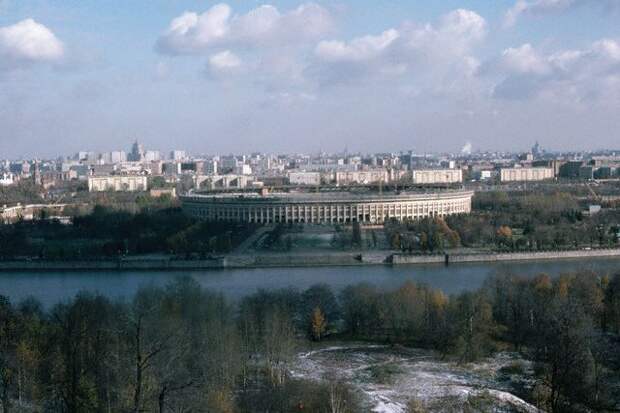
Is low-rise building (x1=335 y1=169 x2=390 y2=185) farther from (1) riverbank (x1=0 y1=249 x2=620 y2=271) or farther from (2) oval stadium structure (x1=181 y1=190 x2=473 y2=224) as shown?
(1) riverbank (x1=0 y1=249 x2=620 y2=271)

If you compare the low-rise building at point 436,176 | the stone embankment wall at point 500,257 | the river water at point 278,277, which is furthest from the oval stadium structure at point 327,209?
the low-rise building at point 436,176

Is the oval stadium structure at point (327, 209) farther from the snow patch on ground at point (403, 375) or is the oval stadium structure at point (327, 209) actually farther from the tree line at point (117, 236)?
the snow patch on ground at point (403, 375)

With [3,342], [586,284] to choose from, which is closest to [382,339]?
[586,284]

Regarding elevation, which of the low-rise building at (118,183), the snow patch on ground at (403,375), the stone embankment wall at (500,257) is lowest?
the snow patch on ground at (403,375)

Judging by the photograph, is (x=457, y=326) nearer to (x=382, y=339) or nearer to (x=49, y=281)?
(x=382, y=339)

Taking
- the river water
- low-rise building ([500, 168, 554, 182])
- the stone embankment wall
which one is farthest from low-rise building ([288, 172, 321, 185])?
the river water

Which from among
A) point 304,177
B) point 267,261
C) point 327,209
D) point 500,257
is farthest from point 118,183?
point 500,257
